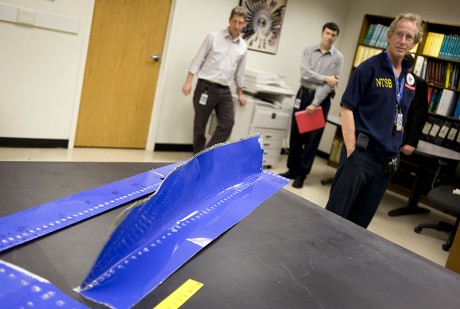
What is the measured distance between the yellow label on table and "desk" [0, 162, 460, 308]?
1cm

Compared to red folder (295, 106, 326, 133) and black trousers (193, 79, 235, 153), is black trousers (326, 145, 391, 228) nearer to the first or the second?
red folder (295, 106, 326, 133)

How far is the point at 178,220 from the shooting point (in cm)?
137

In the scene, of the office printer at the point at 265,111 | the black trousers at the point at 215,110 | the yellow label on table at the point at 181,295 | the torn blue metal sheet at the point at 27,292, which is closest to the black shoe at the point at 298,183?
the office printer at the point at 265,111

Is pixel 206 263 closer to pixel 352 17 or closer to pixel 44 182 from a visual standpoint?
pixel 44 182

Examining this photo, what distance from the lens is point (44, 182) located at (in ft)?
4.67

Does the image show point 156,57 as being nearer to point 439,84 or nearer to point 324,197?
point 324,197

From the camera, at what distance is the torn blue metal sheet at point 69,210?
1.11 m

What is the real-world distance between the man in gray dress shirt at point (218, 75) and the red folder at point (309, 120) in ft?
2.05

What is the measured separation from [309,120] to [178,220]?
350 centimetres

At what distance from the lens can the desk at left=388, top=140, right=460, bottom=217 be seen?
4.23m

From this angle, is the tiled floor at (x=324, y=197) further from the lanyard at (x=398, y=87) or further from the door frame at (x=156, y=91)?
the lanyard at (x=398, y=87)

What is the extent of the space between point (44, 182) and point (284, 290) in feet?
2.60

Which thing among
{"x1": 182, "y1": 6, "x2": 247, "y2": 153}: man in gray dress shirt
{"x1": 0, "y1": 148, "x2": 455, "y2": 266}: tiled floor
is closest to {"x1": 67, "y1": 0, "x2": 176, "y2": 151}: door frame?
{"x1": 0, "y1": 148, "x2": 455, "y2": 266}: tiled floor

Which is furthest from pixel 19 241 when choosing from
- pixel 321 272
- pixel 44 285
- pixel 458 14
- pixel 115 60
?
pixel 458 14
